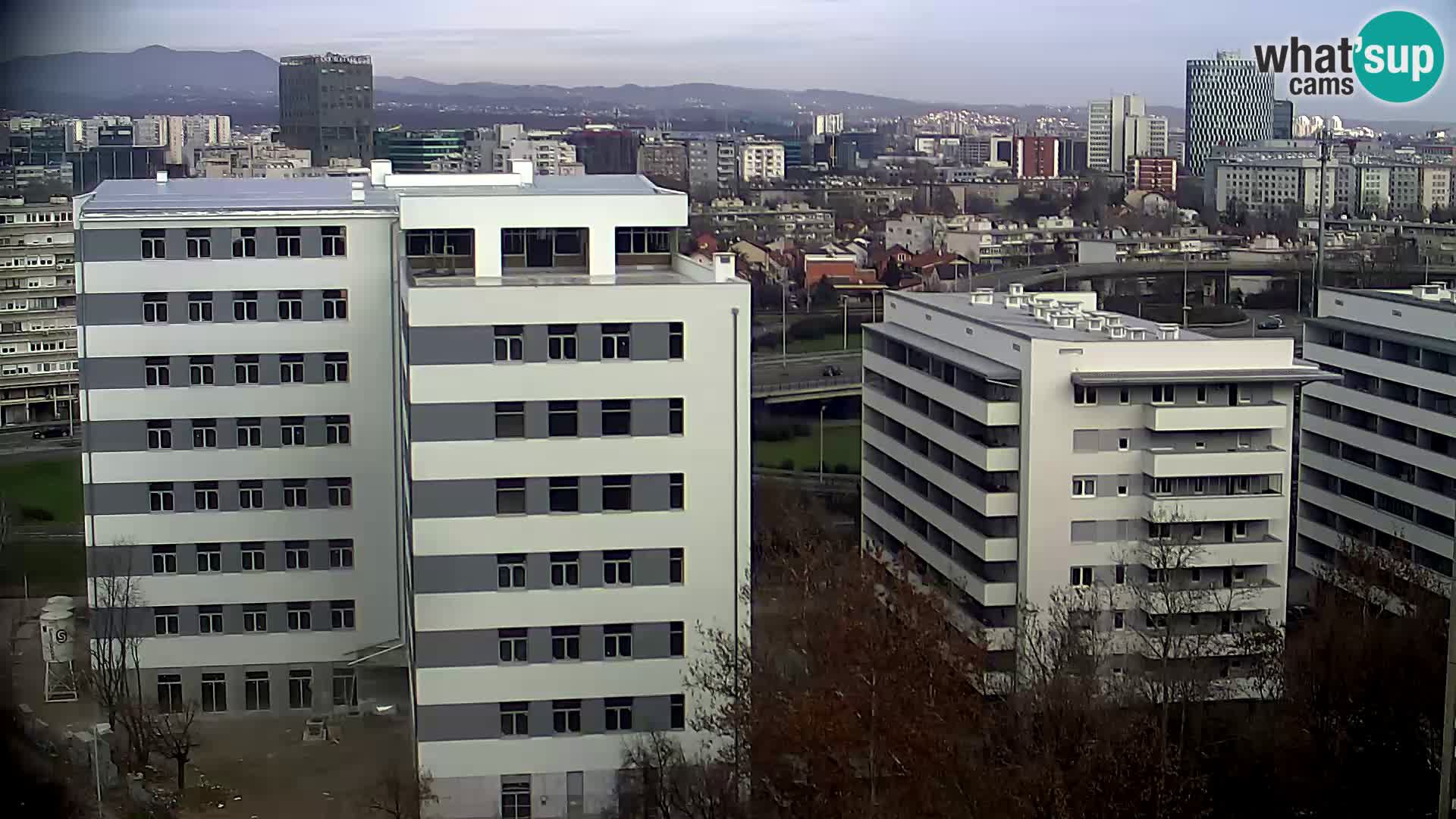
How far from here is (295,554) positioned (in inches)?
218

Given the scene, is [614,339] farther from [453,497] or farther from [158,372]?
[158,372]

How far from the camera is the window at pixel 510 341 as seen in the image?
14.2 ft

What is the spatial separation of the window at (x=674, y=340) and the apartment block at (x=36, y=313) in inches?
316

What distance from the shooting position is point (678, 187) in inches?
512

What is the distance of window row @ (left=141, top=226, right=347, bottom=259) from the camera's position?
5461mm

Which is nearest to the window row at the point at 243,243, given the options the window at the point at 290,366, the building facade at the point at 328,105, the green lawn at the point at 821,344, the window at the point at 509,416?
the window at the point at 290,366

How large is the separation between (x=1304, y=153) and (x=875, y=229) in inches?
125

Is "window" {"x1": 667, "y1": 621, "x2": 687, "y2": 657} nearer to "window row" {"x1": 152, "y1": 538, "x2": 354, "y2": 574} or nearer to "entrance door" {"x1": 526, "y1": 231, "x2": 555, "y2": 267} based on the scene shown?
"entrance door" {"x1": 526, "y1": 231, "x2": 555, "y2": 267}

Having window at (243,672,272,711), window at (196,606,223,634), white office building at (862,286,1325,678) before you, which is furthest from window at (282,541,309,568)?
white office building at (862,286,1325,678)

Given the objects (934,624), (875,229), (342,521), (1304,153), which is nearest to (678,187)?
(875,229)

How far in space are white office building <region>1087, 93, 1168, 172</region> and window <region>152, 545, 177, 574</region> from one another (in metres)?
9.41

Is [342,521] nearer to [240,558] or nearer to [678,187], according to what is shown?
[240,558]

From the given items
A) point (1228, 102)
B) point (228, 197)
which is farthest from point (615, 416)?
point (1228, 102)

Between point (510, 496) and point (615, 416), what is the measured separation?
0.33m
